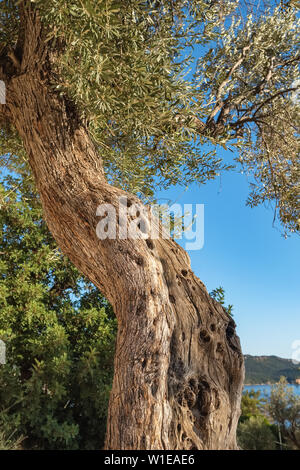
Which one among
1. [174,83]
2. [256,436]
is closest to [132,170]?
[174,83]

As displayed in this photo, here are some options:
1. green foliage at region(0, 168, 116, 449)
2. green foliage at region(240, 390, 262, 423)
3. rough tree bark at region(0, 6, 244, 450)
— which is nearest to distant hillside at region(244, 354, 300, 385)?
green foliage at region(240, 390, 262, 423)

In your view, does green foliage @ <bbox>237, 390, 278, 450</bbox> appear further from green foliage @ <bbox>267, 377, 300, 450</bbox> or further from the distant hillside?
the distant hillside

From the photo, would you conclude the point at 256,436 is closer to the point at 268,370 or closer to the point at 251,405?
the point at 268,370

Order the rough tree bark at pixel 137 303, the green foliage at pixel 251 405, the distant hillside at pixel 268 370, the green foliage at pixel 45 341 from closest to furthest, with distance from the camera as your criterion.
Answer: the rough tree bark at pixel 137 303 → the green foliage at pixel 45 341 → the distant hillside at pixel 268 370 → the green foliage at pixel 251 405

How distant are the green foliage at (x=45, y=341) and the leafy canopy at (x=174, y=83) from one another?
2.53 meters

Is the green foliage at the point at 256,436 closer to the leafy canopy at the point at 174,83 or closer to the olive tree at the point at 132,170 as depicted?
the leafy canopy at the point at 174,83

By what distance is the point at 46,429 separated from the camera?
5.90 m

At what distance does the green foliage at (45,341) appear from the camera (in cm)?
623

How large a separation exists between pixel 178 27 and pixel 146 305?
3.74 m

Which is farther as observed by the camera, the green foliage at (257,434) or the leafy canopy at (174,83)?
the green foliage at (257,434)

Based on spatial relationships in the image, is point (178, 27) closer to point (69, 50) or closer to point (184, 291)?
point (69, 50)

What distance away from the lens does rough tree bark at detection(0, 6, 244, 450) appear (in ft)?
9.18

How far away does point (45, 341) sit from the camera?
22.7ft

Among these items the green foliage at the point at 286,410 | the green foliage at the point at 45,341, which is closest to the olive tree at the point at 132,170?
the green foliage at the point at 45,341
